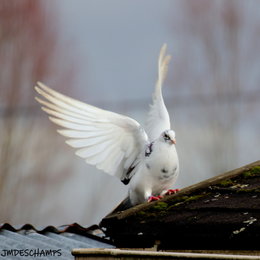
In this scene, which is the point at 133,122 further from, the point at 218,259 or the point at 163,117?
the point at 218,259

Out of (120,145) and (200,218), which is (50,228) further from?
(200,218)

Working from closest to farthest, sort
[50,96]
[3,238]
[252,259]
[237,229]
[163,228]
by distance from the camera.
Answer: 1. [252,259]
2. [237,229]
3. [163,228]
4. [50,96]
5. [3,238]

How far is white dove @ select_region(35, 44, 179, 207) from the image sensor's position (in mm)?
4535

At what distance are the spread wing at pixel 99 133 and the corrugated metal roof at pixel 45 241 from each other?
1.90 feet

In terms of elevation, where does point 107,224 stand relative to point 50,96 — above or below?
below

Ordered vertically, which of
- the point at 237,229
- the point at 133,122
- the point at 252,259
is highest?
the point at 133,122

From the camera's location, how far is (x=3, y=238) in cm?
493

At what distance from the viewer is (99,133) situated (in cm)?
470

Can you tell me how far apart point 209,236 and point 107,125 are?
1861 millimetres

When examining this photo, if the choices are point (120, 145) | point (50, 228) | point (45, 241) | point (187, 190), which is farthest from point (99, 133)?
point (187, 190)

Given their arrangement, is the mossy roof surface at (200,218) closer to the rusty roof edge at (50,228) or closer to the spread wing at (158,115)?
the spread wing at (158,115)

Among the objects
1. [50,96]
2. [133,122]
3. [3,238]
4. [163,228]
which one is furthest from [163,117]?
[163,228]

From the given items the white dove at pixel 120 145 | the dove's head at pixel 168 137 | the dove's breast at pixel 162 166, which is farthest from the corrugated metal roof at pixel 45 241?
the dove's head at pixel 168 137

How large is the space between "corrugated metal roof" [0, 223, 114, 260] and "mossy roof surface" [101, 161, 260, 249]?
135cm
